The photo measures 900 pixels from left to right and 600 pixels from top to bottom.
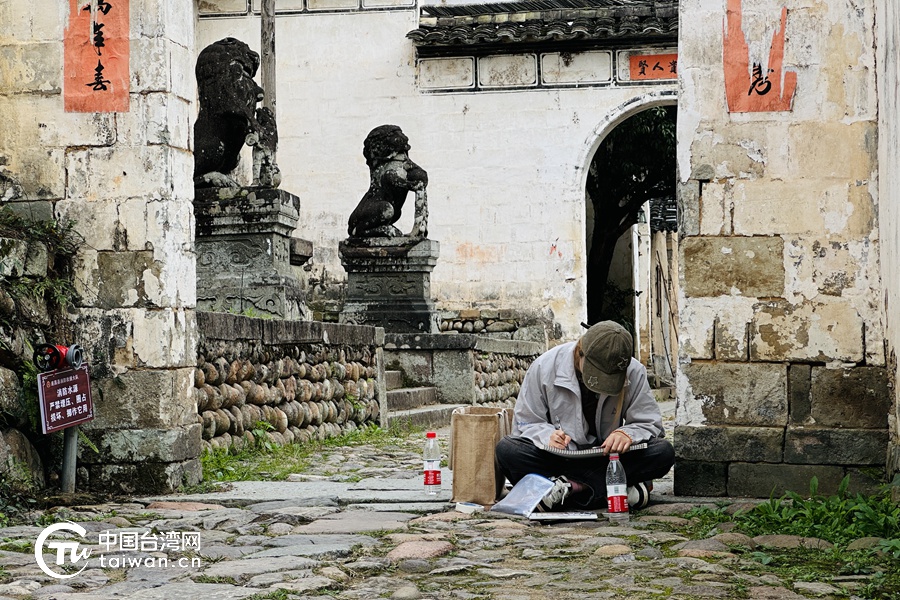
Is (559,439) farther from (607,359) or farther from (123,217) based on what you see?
(123,217)

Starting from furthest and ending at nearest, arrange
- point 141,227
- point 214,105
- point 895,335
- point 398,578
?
Answer: 1. point 214,105
2. point 141,227
3. point 895,335
4. point 398,578

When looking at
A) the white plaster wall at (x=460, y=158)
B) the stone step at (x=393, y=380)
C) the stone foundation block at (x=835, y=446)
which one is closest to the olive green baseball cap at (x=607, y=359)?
the stone foundation block at (x=835, y=446)

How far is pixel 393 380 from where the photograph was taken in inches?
485

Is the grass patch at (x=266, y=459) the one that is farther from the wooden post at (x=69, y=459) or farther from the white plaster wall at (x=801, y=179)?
the white plaster wall at (x=801, y=179)

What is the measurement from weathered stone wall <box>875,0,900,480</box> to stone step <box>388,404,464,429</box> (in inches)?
237

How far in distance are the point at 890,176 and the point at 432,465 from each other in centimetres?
264

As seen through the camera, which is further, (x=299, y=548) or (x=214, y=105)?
(x=214, y=105)

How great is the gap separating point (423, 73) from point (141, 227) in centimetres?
1240

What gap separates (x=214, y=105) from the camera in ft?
35.1

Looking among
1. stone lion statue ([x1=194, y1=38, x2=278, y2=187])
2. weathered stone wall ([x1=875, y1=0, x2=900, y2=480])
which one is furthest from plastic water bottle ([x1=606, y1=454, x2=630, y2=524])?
stone lion statue ([x1=194, y1=38, x2=278, y2=187])

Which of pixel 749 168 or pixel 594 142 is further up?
pixel 594 142

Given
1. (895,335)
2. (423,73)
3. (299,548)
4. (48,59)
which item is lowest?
(299,548)

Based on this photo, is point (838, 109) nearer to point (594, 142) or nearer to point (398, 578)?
point (398, 578)

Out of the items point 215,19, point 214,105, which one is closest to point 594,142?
point 215,19
